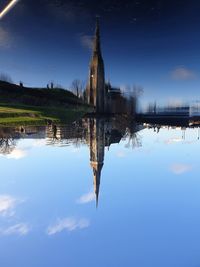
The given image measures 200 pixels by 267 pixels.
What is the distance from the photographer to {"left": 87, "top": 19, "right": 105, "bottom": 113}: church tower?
233ft

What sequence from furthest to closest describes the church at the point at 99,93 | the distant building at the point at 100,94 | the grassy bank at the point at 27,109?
the church at the point at 99,93 < the distant building at the point at 100,94 < the grassy bank at the point at 27,109

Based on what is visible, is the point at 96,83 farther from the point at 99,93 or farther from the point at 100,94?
the point at 99,93

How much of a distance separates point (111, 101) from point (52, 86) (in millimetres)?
17016

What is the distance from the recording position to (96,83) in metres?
76.0

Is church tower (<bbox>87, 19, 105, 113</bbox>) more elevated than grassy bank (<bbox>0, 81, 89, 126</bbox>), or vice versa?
church tower (<bbox>87, 19, 105, 113</bbox>)

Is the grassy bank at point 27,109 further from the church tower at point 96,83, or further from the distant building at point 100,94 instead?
the distant building at point 100,94

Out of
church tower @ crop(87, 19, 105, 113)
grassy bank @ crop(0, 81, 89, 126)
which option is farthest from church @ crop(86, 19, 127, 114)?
grassy bank @ crop(0, 81, 89, 126)

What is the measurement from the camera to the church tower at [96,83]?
7106 centimetres

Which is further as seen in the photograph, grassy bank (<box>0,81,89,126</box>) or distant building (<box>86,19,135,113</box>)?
distant building (<box>86,19,135,113</box>)

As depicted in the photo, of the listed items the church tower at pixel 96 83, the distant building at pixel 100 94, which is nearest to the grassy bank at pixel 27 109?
the church tower at pixel 96 83

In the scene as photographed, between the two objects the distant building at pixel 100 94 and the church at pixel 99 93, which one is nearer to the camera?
the distant building at pixel 100 94

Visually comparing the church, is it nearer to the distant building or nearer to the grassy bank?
the distant building

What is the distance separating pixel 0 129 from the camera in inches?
864

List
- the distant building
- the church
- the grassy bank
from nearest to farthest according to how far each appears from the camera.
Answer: the grassy bank < the distant building < the church
